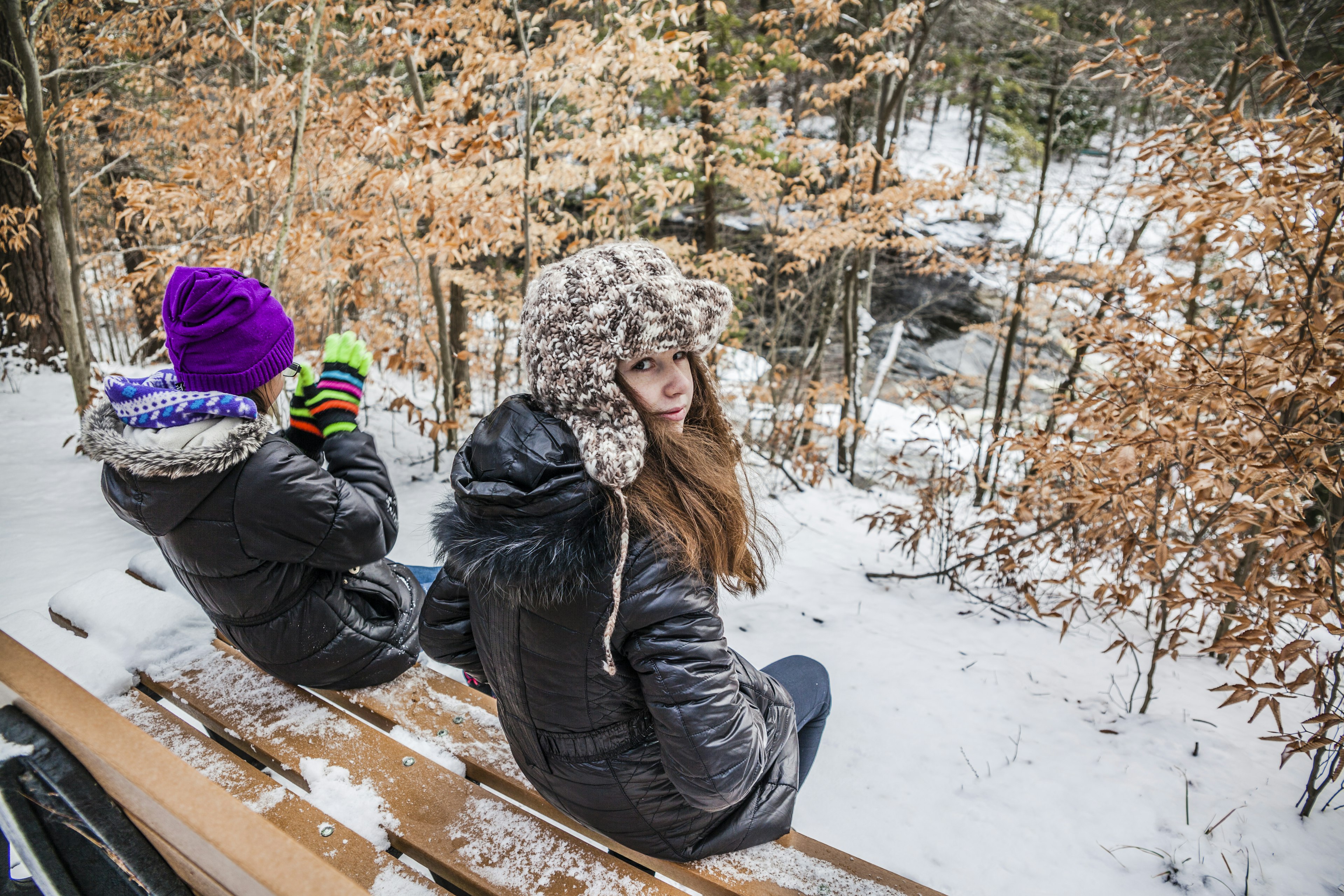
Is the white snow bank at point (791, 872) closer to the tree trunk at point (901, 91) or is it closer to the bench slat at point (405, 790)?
the bench slat at point (405, 790)

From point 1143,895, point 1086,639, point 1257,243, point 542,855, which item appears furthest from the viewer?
point 1086,639

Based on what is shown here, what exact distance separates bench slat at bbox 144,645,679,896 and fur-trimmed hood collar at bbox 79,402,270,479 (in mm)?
774

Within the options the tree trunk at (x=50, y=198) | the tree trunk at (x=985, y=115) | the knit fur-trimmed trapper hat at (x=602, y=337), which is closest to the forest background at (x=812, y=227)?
the tree trunk at (x=50, y=198)

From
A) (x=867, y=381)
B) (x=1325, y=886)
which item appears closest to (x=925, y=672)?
(x=1325, y=886)

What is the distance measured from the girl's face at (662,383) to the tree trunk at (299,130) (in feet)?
10.2

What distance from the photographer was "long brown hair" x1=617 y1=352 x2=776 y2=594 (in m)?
1.31

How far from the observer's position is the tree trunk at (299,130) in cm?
354

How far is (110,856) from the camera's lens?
3.40 feet

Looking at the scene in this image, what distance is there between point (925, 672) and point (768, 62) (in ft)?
29.3

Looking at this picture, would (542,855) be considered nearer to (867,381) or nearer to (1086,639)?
(1086,639)

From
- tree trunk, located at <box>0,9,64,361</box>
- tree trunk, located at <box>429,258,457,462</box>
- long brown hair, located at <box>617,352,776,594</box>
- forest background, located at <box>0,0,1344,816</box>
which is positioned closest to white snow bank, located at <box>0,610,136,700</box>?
forest background, located at <box>0,0,1344,816</box>

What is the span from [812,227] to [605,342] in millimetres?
6710

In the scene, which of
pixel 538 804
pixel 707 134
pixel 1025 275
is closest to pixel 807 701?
pixel 538 804

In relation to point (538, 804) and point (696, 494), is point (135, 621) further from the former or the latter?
point (696, 494)
